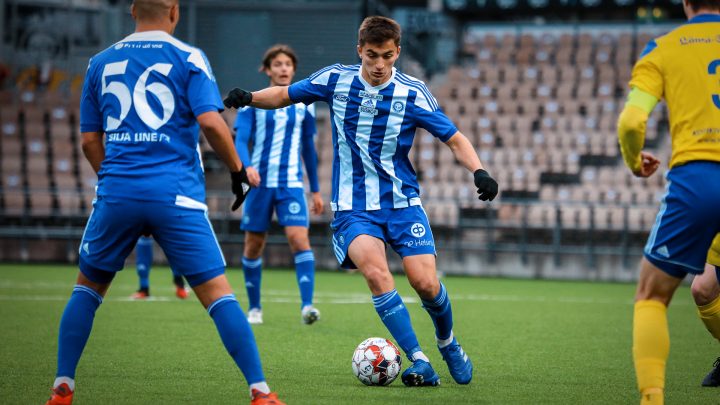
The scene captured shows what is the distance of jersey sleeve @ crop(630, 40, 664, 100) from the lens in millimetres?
4133

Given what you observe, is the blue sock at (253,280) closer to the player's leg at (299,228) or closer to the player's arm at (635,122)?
the player's leg at (299,228)

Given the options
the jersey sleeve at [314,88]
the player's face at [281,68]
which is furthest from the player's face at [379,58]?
the player's face at [281,68]

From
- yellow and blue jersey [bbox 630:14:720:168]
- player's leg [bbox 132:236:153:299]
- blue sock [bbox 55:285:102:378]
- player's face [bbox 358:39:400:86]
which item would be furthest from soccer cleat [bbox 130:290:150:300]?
yellow and blue jersey [bbox 630:14:720:168]

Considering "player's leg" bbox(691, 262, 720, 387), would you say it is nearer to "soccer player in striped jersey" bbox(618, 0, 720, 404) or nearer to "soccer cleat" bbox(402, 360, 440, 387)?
"soccer player in striped jersey" bbox(618, 0, 720, 404)

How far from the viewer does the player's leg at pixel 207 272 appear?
4.29 meters

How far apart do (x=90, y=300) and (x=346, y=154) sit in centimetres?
179

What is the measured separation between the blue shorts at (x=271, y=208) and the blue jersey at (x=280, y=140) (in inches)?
2.7

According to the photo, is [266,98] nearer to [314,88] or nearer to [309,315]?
[314,88]

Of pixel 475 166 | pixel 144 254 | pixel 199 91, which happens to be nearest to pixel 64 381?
pixel 199 91

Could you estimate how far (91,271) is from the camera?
448 centimetres

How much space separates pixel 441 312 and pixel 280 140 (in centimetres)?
373

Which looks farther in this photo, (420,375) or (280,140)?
(280,140)

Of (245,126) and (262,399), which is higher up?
(245,126)

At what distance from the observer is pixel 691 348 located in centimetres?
743
